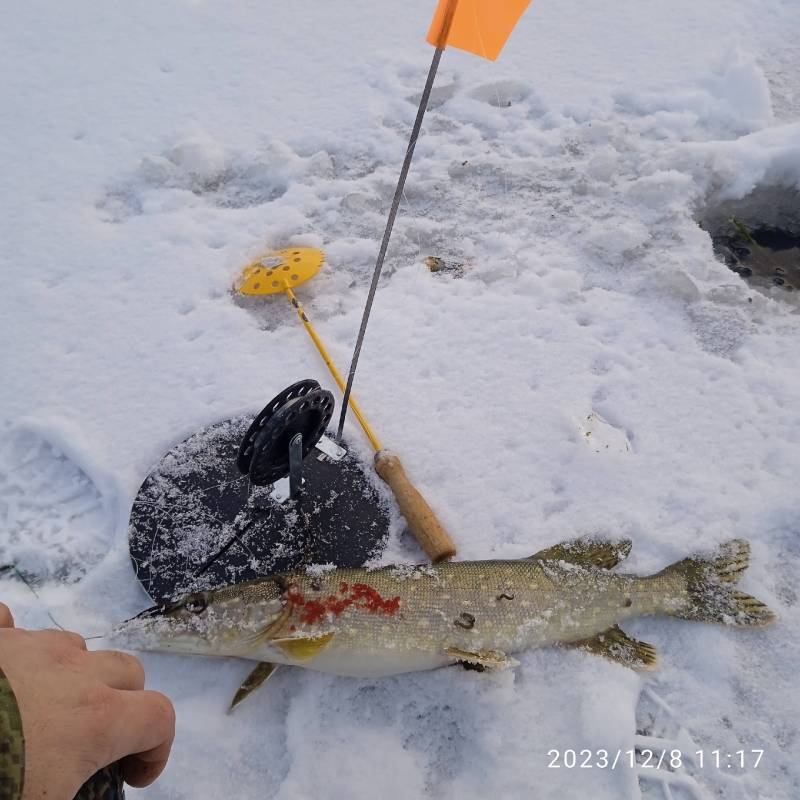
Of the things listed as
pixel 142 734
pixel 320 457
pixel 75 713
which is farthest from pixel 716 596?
pixel 75 713

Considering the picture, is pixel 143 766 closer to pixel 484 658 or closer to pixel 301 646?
pixel 301 646

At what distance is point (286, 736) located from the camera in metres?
2.45

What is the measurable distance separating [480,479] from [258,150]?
3.25 meters

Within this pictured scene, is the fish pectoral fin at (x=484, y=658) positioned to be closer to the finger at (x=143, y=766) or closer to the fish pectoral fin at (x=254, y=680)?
the fish pectoral fin at (x=254, y=680)

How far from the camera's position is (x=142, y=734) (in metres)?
1.69

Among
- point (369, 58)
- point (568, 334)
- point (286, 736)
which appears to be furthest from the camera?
point (369, 58)

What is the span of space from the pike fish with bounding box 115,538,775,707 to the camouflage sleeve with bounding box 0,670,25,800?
1036mm

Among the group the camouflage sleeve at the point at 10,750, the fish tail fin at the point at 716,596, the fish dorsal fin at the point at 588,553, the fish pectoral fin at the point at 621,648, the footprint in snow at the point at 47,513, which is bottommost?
the footprint in snow at the point at 47,513

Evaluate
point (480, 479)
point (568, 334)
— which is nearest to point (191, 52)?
point (568, 334)

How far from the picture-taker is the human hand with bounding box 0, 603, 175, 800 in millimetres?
1438

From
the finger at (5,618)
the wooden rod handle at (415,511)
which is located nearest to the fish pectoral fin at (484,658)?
the wooden rod handle at (415,511)

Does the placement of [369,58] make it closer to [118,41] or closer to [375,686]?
[118,41]

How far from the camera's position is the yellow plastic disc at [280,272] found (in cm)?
379

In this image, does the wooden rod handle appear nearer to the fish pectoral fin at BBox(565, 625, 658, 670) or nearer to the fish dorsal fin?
the fish dorsal fin
